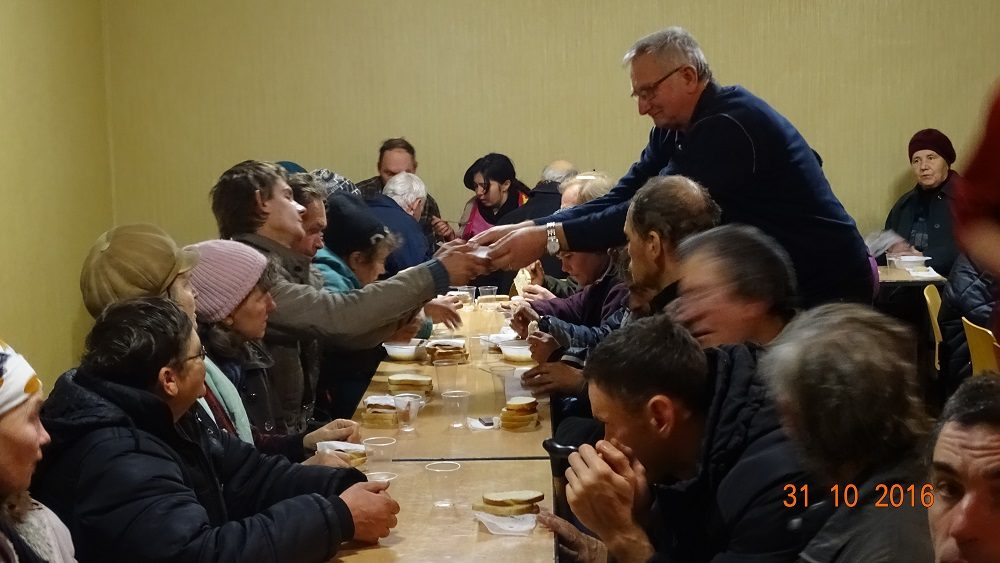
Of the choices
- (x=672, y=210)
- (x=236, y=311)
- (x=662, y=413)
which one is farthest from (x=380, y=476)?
(x=672, y=210)

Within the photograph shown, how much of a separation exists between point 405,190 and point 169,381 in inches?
175

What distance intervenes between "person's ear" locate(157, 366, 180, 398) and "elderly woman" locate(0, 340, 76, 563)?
0.28 meters

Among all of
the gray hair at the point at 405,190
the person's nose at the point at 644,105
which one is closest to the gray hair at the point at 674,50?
the person's nose at the point at 644,105

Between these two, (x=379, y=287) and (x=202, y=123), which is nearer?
(x=379, y=287)

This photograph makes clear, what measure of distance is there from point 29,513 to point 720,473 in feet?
3.80

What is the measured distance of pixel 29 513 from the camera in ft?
5.60

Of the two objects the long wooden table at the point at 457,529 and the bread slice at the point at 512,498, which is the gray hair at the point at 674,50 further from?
the bread slice at the point at 512,498

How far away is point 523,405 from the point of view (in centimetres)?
306

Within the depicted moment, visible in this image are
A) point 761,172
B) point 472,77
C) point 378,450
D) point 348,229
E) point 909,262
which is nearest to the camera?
point 378,450

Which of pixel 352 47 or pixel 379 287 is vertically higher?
pixel 352 47

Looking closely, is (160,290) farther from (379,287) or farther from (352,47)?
(352,47)

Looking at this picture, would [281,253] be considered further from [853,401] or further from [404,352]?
[853,401]

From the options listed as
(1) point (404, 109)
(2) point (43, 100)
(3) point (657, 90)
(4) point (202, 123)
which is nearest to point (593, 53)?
(1) point (404, 109)

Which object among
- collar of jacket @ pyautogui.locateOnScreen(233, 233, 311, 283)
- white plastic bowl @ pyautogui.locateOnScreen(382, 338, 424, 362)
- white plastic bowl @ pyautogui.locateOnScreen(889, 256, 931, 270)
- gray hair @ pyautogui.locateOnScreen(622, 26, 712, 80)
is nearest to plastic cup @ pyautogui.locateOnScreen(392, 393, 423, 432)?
collar of jacket @ pyautogui.locateOnScreen(233, 233, 311, 283)
